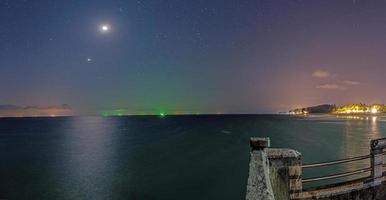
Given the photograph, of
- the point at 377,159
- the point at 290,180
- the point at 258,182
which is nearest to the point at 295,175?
the point at 290,180

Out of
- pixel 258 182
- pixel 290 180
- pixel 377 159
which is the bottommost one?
pixel 290 180

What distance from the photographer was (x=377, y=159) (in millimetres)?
6887

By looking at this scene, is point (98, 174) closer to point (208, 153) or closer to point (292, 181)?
point (208, 153)

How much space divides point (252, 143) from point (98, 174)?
121 ft

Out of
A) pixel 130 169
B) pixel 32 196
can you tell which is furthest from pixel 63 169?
pixel 32 196

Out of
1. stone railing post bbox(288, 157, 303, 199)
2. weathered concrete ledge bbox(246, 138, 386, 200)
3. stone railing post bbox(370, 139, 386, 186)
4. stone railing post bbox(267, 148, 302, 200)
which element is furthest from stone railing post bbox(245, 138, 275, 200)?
stone railing post bbox(370, 139, 386, 186)

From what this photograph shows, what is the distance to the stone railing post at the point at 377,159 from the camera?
22.4ft

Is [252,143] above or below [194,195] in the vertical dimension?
above

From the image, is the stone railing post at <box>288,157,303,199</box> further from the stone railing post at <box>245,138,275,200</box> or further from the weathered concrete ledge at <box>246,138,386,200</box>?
the stone railing post at <box>245,138,275,200</box>

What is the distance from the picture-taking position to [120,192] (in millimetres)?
28312

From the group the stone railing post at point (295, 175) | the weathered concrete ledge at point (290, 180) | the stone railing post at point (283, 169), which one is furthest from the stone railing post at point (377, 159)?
the stone railing post at point (283, 169)

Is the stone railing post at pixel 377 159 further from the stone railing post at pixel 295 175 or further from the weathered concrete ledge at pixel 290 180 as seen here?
the stone railing post at pixel 295 175

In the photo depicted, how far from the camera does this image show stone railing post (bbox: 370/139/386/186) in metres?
6.84

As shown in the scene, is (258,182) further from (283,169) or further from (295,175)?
(295,175)
